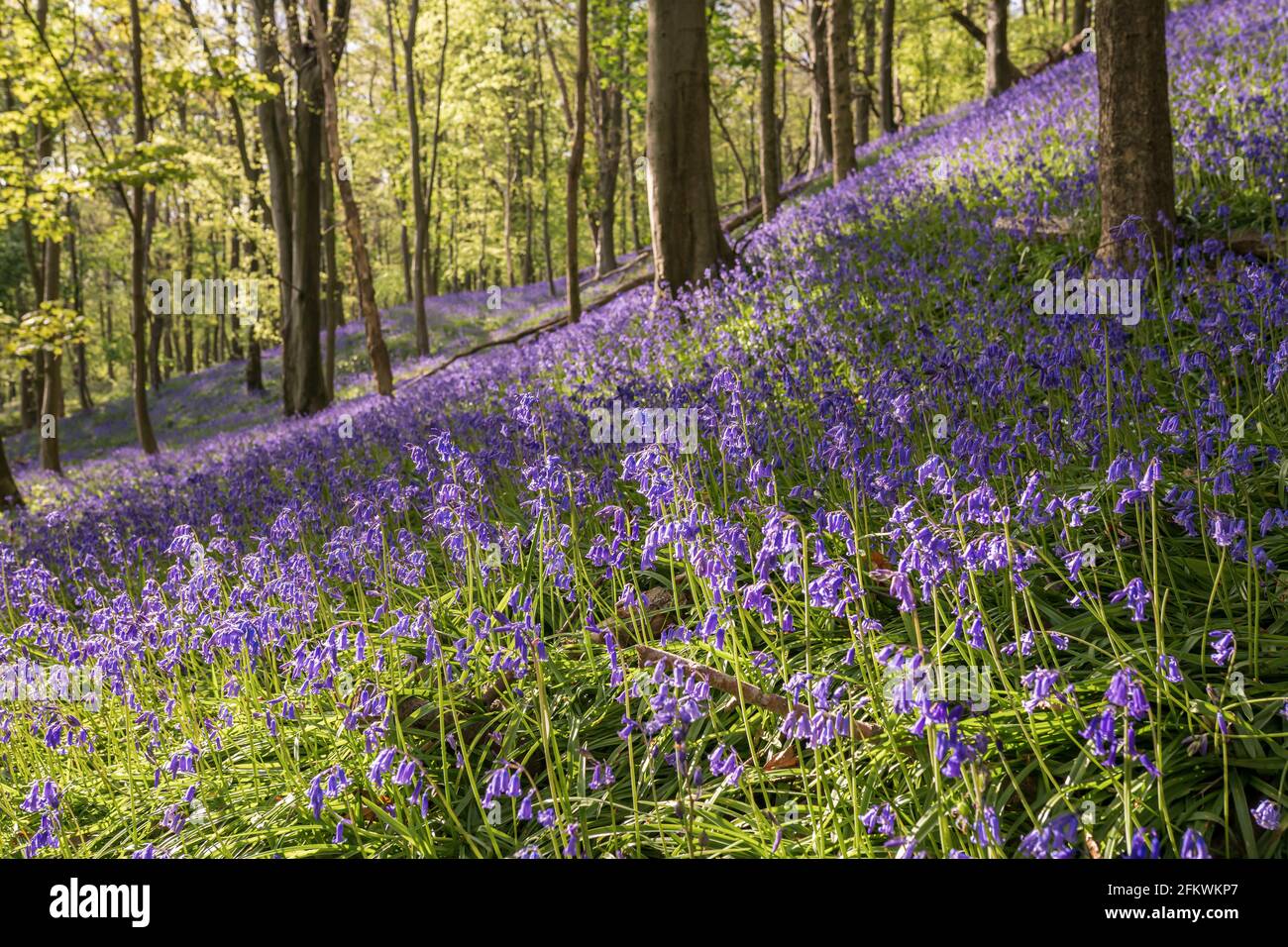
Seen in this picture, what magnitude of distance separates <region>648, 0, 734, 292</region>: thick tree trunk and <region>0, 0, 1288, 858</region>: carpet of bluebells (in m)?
2.70

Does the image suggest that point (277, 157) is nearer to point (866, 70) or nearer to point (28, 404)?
point (866, 70)

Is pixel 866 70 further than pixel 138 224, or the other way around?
pixel 866 70

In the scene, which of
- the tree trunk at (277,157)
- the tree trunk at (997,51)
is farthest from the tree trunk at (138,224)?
the tree trunk at (997,51)

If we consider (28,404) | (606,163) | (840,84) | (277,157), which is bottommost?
(28,404)

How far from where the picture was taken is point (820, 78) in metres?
17.4

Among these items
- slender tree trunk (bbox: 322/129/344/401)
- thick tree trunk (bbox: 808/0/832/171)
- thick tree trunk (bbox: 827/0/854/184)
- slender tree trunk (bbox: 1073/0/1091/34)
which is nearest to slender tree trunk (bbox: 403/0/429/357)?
slender tree trunk (bbox: 322/129/344/401)

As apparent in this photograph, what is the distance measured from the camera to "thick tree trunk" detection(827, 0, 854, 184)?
12922mm

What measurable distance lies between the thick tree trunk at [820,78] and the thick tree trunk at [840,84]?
728 millimetres

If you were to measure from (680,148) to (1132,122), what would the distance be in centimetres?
464

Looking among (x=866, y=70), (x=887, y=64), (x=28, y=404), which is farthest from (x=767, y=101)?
(x=28, y=404)

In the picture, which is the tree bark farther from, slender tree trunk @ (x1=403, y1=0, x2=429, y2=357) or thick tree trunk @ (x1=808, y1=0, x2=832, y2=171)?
thick tree trunk @ (x1=808, y1=0, x2=832, y2=171)

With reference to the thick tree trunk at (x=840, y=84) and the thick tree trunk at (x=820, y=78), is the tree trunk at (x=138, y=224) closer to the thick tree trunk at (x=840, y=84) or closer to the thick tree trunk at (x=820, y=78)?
the thick tree trunk at (x=840, y=84)

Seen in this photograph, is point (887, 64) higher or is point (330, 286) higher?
point (887, 64)

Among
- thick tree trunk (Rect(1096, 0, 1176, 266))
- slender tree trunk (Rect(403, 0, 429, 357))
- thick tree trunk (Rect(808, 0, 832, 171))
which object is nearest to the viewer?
thick tree trunk (Rect(1096, 0, 1176, 266))
